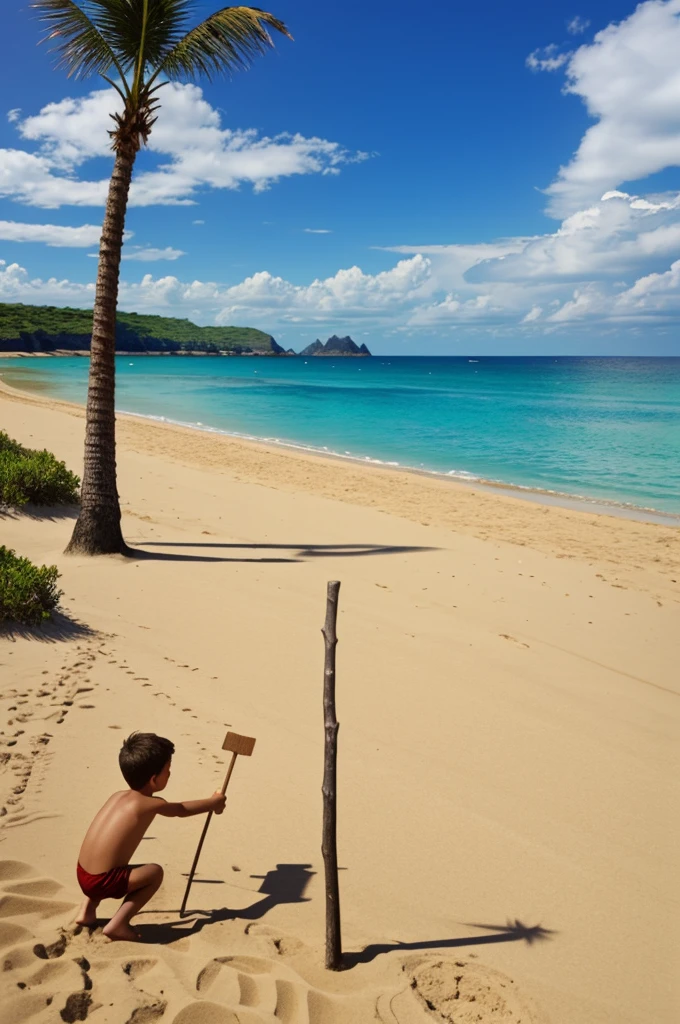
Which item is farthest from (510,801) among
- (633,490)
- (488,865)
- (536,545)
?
(633,490)

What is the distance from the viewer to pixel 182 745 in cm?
565

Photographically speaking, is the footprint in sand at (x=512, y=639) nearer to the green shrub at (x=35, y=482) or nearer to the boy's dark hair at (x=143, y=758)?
the boy's dark hair at (x=143, y=758)

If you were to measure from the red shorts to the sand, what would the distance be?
198 millimetres

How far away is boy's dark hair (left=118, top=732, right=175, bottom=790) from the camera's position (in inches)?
140

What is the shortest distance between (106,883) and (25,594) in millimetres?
4280

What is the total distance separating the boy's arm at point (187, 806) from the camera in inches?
141

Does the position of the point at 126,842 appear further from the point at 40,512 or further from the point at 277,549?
the point at 40,512

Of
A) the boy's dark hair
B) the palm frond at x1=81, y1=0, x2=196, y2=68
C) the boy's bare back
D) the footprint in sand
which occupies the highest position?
the palm frond at x1=81, y1=0, x2=196, y2=68

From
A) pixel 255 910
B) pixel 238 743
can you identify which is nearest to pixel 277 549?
pixel 255 910

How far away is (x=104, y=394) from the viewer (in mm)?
10617

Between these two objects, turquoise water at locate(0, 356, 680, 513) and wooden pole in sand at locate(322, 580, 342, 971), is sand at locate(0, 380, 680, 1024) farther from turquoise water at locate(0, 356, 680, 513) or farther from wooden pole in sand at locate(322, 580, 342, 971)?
turquoise water at locate(0, 356, 680, 513)

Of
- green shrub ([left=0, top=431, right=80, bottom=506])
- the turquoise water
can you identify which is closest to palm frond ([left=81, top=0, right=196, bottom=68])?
green shrub ([left=0, top=431, right=80, bottom=506])

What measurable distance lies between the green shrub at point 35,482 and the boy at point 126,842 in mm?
9270

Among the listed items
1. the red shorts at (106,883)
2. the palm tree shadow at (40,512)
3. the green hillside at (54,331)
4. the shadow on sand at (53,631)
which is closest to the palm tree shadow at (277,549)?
the palm tree shadow at (40,512)
